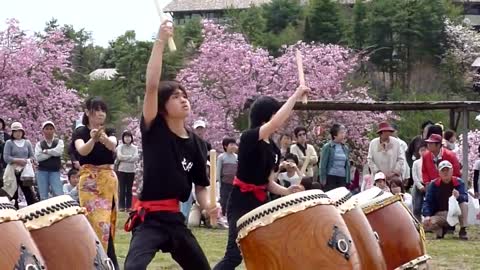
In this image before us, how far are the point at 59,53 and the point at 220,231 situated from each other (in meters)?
16.4

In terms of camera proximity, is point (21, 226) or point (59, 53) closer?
point (21, 226)

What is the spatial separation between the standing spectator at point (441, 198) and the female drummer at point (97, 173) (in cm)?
563

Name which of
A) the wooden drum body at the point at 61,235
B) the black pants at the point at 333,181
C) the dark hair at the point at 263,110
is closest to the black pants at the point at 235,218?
the dark hair at the point at 263,110

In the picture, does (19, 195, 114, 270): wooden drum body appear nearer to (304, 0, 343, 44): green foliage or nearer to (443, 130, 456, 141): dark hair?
(443, 130, 456, 141): dark hair

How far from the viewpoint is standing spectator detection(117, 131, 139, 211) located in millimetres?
15141

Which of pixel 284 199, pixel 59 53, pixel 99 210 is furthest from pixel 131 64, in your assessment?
pixel 284 199

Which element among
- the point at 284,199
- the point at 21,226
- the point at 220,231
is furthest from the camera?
the point at 220,231

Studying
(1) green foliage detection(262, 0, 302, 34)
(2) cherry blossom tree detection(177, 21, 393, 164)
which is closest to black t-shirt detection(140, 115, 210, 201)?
(2) cherry blossom tree detection(177, 21, 393, 164)

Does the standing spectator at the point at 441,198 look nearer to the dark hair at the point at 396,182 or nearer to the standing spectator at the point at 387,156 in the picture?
the dark hair at the point at 396,182

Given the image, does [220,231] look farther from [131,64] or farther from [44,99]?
[131,64]

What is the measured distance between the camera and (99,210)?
754cm

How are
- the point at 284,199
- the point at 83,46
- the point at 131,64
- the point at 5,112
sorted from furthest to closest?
1. the point at 83,46
2. the point at 131,64
3. the point at 5,112
4. the point at 284,199

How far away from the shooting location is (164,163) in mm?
5465

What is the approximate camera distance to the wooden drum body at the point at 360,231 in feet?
18.2
